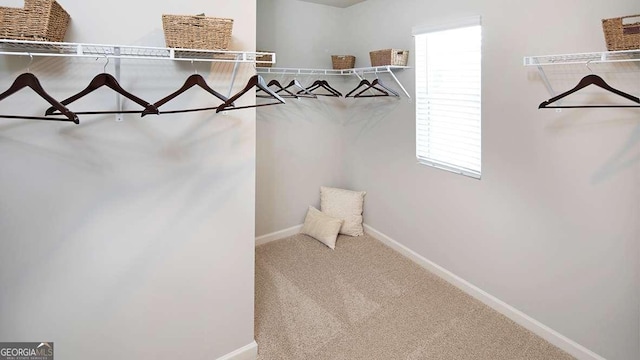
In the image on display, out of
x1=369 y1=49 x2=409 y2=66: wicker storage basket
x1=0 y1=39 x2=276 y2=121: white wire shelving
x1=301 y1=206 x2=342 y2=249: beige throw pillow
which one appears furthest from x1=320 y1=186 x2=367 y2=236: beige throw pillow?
x1=0 y1=39 x2=276 y2=121: white wire shelving

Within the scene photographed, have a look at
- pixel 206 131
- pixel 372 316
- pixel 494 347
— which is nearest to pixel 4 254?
pixel 206 131

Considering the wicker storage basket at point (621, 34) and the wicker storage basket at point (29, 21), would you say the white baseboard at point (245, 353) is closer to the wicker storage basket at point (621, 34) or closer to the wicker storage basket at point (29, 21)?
the wicker storage basket at point (29, 21)

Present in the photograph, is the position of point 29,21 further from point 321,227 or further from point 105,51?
point 321,227

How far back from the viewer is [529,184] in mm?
2197

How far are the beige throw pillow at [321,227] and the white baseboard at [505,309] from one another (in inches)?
21.7

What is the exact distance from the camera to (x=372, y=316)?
95.6 inches

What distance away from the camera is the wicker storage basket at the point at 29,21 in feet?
3.78

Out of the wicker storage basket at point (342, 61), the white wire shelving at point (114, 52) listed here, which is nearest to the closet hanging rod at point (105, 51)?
the white wire shelving at point (114, 52)

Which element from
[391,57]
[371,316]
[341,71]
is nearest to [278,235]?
[371,316]

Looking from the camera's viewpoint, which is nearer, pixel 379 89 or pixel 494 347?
pixel 494 347

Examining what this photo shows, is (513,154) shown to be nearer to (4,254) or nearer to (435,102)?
(435,102)

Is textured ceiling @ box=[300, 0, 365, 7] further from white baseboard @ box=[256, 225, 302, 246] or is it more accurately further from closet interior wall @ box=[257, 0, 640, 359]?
white baseboard @ box=[256, 225, 302, 246]

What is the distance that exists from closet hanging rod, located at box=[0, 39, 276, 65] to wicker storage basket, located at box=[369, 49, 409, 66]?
154 centimetres

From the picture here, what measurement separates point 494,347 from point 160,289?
194 cm
